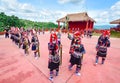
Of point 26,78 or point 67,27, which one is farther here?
point 67,27

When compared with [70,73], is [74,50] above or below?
above

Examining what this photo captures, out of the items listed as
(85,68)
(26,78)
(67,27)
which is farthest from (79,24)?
(26,78)

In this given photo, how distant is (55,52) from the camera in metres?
3.41

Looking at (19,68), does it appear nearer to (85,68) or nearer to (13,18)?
(85,68)

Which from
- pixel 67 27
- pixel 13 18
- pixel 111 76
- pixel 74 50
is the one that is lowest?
pixel 111 76

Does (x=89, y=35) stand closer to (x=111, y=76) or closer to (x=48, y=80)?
(x=111, y=76)

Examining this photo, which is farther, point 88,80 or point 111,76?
point 111,76

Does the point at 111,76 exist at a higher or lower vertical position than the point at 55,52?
lower

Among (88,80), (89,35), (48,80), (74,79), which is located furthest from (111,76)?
(89,35)

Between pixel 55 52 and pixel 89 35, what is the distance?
13.3 m

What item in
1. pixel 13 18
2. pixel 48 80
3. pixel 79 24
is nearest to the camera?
pixel 48 80

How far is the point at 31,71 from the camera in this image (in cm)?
428

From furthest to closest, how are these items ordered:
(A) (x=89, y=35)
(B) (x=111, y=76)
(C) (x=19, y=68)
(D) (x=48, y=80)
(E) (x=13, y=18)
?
(E) (x=13, y=18)
(A) (x=89, y=35)
(C) (x=19, y=68)
(B) (x=111, y=76)
(D) (x=48, y=80)

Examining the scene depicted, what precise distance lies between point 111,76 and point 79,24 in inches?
791
